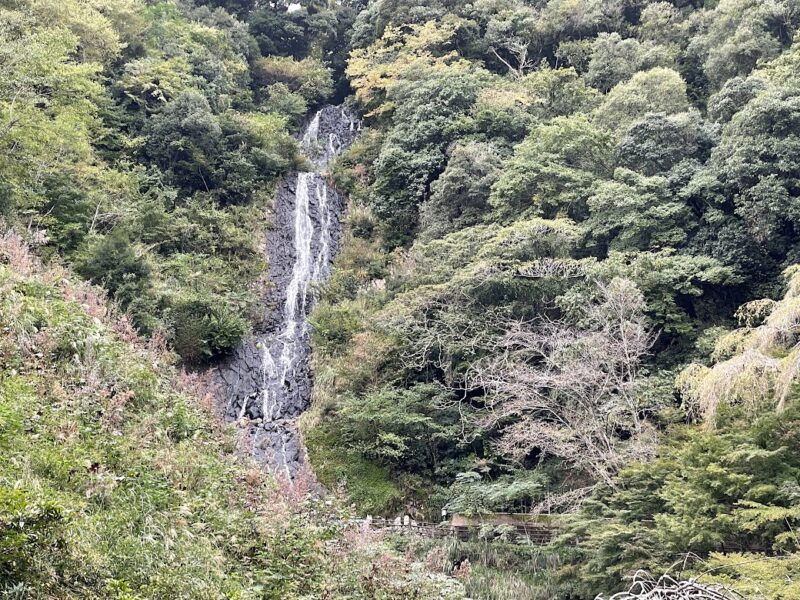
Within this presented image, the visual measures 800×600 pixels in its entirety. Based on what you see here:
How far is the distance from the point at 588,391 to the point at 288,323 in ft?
32.9

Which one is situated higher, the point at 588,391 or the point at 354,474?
the point at 588,391

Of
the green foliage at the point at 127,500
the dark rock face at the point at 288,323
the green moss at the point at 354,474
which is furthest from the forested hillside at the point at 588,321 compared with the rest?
the green foliage at the point at 127,500

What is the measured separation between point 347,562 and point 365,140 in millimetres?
21599

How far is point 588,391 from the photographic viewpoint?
34.9ft

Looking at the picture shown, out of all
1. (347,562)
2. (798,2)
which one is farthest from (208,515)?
(798,2)

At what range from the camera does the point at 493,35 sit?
26266 millimetres

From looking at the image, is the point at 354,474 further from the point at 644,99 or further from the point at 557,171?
the point at 644,99

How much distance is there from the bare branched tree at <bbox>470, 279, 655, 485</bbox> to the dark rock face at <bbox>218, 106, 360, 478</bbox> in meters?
4.21

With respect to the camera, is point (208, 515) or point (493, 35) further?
point (493, 35)

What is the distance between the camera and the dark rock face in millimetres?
14451

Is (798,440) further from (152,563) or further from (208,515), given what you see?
(152,563)

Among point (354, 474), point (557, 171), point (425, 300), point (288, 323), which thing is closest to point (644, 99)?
point (557, 171)

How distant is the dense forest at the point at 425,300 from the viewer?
511cm

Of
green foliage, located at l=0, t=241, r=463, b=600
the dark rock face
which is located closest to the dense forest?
green foliage, located at l=0, t=241, r=463, b=600
